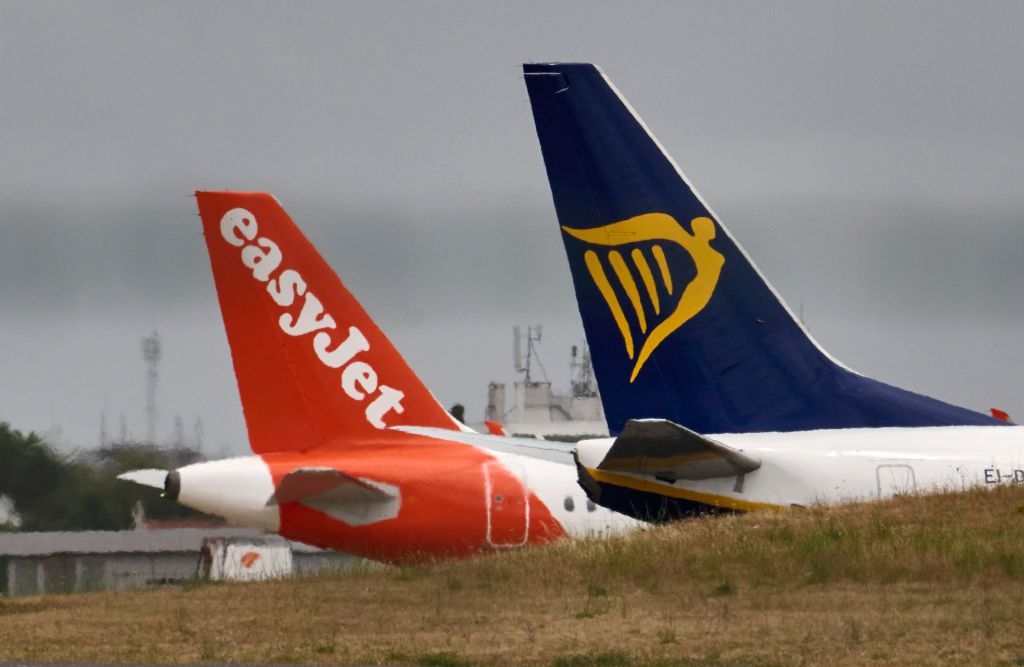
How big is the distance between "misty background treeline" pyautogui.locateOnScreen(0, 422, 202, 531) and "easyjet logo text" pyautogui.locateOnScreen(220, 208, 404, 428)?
20.6m

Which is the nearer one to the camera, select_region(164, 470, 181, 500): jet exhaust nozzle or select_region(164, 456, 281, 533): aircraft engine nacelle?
select_region(164, 456, 281, 533): aircraft engine nacelle

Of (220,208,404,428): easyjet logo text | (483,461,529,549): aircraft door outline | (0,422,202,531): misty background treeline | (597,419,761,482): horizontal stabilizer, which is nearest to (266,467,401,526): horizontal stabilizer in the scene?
(483,461,529,549): aircraft door outline

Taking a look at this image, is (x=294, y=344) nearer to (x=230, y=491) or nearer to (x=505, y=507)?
(x=230, y=491)

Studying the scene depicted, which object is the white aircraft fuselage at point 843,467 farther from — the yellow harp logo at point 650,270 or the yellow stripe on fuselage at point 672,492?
the yellow harp logo at point 650,270

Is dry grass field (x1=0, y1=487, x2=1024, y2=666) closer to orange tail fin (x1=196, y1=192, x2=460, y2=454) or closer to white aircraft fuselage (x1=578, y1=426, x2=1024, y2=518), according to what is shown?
white aircraft fuselage (x1=578, y1=426, x2=1024, y2=518)

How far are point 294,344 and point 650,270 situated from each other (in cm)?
Answer: 977

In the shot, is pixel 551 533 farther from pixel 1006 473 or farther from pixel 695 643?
pixel 695 643

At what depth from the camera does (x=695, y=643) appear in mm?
16828

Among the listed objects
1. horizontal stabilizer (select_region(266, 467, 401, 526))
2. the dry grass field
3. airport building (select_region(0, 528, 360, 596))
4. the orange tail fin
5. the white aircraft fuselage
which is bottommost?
airport building (select_region(0, 528, 360, 596))

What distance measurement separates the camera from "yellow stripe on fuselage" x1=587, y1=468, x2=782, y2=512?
23750 mm

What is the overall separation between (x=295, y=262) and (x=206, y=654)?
1698cm

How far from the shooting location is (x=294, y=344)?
107ft

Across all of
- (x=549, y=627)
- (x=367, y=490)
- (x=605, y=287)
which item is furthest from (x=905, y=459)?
(x=367, y=490)

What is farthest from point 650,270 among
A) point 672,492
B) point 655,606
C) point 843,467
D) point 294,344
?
point 294,344
